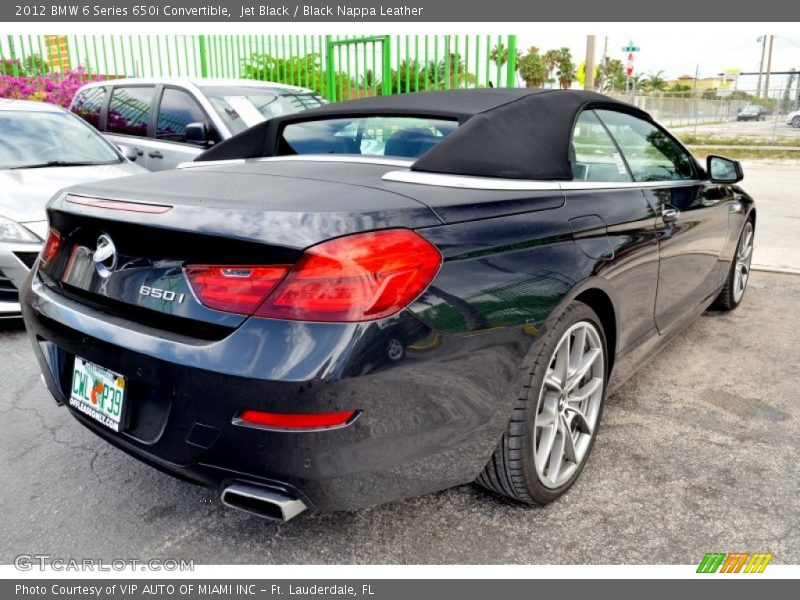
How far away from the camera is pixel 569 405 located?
2418 mm

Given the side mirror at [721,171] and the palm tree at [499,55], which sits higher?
the palm tree at [499,55]

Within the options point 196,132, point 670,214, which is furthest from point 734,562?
point 196,132

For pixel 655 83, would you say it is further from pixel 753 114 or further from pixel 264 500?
pixel 264 500

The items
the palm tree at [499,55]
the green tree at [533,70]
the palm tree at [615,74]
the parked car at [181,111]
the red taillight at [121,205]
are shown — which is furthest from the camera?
the palm tree at [615,74]

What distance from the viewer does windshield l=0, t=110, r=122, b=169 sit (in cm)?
521

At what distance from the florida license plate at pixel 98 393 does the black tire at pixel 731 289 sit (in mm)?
3864

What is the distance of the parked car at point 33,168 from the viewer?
407 centimetres

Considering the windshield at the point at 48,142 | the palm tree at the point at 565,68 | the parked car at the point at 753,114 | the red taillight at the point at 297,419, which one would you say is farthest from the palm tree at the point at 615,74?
the red taillight at the point at 297,419

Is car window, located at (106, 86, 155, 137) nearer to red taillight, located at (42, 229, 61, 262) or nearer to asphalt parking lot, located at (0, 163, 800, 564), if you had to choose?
asphalt parking lot, located at (0, 163, 800, 564)

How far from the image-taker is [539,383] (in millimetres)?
2121

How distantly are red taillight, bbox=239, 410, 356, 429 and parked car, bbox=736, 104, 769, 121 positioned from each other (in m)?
48.0

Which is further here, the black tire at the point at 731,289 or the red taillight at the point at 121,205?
the black tire at the point at 731,289

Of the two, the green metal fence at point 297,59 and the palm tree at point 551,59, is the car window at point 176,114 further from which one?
the palm tree at point 551,59

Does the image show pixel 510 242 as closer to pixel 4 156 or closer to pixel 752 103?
pixel 4 156
